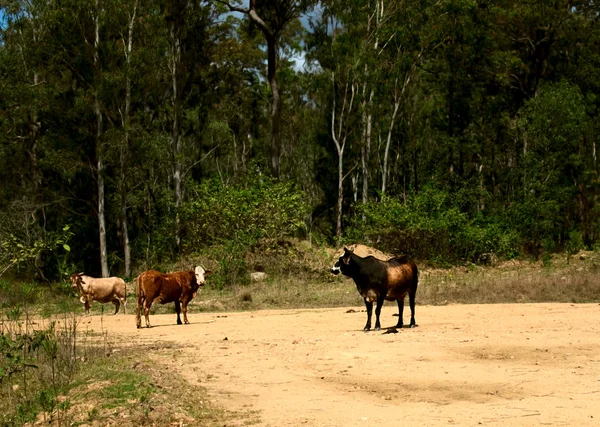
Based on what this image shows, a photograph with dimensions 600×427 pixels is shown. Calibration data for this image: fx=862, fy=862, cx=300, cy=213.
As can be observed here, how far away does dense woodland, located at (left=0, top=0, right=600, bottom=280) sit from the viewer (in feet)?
121

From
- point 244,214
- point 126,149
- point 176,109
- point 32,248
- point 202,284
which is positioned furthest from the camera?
point 176,109

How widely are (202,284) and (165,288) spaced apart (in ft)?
4.09

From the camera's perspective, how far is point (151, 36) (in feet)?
141

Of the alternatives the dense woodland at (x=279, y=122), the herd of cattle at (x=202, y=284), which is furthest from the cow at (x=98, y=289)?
the dense woodland at (x=279, y=122)

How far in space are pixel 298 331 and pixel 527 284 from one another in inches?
366

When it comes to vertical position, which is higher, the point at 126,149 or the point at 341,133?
the point at 341,133

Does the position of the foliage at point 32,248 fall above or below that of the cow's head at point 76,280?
above

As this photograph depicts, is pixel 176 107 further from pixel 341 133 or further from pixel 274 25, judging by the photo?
pixel 341 133

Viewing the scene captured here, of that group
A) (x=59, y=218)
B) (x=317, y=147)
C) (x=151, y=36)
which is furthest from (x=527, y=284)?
(x=317, y=147)

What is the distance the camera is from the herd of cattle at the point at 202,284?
15883 millimetres

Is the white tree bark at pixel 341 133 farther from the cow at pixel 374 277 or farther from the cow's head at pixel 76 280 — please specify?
the cow at pixel 374 277

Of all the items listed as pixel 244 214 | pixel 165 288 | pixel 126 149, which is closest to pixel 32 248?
pixel 165 288

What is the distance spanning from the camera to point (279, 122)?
41.9m

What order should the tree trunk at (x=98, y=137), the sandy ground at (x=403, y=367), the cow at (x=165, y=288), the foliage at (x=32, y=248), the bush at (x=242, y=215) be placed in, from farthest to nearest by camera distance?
the tree trunk at (x=98, y=137) → the bush at (x=242, y=215) → the cow at (x=165, y=288) → the foliage at (x=32, y=248) → the sandy ground at (x=403, y=367)
